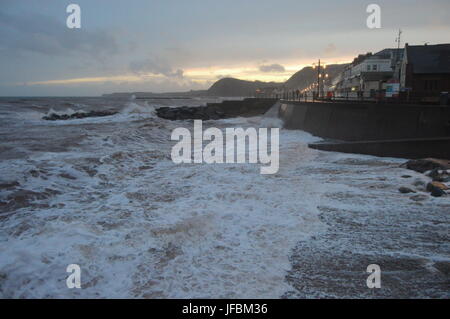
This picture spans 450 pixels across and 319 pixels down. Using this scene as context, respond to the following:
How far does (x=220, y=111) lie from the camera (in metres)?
44.0

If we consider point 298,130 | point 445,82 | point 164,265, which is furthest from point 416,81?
point 164,265

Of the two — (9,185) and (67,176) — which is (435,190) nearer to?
(67,176)

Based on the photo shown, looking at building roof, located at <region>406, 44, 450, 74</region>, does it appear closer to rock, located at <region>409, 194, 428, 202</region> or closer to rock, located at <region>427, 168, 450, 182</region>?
rock, located at <region>427, 168, 450, 182</region>

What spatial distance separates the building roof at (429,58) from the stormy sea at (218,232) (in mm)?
16470

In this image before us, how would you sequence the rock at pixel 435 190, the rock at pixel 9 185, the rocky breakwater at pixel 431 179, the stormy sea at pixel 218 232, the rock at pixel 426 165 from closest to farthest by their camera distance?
the stormy sea at pixel 218 232, the rock at pixel 435 190, the rocky breakwater at pixel 431 179, the rock at pixel 9 185, the rock at pixel 426 165

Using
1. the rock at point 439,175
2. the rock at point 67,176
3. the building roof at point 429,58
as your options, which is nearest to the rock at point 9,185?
the rock at point 67,176

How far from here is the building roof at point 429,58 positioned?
2239cm

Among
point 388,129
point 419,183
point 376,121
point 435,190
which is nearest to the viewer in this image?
point 435,190

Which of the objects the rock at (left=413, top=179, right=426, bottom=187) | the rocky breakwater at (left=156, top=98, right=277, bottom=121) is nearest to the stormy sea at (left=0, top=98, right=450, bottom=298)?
the rock at (left=413, top=179, right=426, bottom=187)

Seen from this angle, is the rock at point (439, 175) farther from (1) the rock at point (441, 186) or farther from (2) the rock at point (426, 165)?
(1) the rock at point (441, 186)

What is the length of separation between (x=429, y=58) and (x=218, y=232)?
25.6 metres

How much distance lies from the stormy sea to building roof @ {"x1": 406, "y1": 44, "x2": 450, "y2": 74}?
16.5m

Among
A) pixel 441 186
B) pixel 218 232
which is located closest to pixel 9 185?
pixel 218 232
